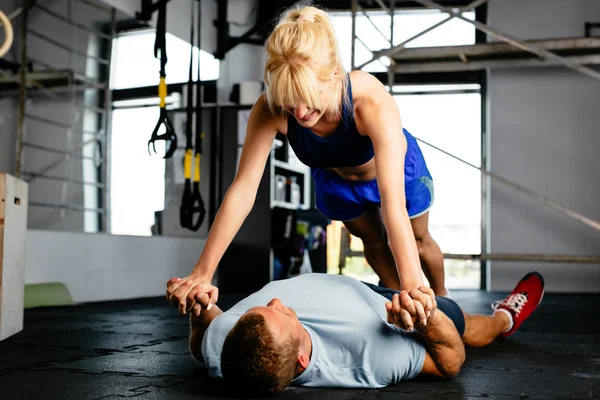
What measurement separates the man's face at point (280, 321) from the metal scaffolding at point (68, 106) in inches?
117

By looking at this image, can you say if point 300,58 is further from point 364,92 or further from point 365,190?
point 365,190

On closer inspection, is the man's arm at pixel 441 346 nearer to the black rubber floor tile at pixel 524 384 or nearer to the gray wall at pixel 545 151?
the black rubber floor tile at pixel 524 384

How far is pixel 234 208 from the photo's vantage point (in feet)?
5.53

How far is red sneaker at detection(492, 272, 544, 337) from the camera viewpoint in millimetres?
2512

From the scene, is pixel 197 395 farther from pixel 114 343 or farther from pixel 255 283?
pixel 255 283

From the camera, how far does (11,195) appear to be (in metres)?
2.54

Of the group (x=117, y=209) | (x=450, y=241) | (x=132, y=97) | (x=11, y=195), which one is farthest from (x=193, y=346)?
(x=450, y=241)

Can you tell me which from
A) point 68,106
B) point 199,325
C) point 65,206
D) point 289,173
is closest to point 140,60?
point 68,106

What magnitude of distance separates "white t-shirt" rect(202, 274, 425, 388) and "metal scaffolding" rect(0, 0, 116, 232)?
9.05 ft

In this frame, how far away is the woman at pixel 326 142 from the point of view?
1474mm

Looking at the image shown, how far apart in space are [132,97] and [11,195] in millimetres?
2436

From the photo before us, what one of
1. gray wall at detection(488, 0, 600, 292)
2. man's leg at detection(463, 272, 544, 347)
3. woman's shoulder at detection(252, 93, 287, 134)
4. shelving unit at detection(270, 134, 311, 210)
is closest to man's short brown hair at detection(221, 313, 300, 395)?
woman's shoulder at detection(252, 93, 287, 134)

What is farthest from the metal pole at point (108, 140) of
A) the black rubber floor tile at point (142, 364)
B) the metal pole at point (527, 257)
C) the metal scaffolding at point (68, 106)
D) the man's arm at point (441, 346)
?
the man's arm at point (441, 346)

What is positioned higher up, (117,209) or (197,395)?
(117,209)
